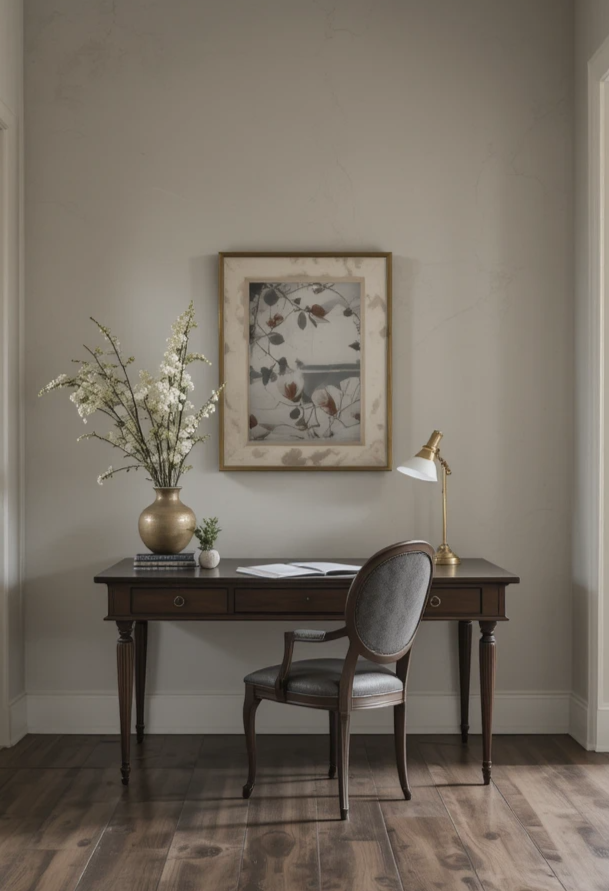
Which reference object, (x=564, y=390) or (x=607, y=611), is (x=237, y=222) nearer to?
(x=564, y=390)

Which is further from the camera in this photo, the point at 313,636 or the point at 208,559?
the point at 208,559

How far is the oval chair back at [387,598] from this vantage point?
274 centimetres

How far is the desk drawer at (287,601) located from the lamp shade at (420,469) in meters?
0.55

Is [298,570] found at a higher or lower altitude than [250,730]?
higher

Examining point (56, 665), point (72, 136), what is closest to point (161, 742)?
point (56, 665)

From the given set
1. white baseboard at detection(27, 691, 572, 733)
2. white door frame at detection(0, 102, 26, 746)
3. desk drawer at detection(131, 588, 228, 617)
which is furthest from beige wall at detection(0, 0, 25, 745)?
desk drawer at detection(131, 588, 228, 617)

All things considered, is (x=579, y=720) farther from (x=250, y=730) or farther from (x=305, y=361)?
(x=305, y=361)

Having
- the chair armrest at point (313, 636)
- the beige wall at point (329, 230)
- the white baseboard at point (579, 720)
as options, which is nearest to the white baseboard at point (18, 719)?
the beige wall at point (329, 230)

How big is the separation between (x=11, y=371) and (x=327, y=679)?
74.4 inches

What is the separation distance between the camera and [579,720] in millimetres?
3582

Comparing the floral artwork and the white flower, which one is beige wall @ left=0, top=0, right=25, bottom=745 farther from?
the white flower

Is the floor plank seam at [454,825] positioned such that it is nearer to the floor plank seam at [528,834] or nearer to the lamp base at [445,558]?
the floor plank seam at [528,834]

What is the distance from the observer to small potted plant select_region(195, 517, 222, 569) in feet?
10.9

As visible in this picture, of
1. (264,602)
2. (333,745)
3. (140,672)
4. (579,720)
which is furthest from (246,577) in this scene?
(579,720)
